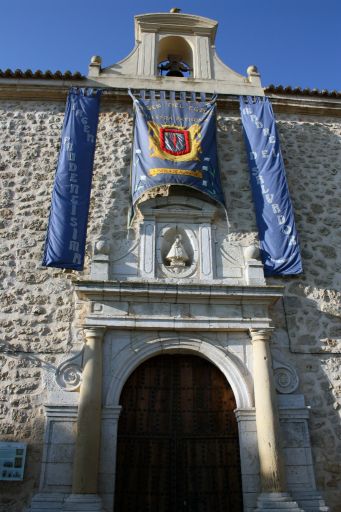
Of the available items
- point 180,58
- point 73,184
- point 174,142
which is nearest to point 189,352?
point 73,184

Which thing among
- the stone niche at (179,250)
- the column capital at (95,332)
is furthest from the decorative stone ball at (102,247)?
the column capital at (95,332)

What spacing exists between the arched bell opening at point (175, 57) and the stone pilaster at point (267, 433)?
6.21 meters

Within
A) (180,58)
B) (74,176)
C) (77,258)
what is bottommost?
(77,258)

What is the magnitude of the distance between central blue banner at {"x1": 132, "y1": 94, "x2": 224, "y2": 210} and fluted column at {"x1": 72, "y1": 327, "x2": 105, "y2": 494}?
91.3 inches

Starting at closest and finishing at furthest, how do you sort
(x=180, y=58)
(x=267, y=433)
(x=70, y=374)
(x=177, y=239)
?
(x=267, y=433), (x=70, y=374), (x=177, y=239), (x=180, y=58)

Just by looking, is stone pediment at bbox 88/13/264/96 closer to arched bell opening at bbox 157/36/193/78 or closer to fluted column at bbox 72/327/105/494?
arched bell opening at bbox 157/36/193/78

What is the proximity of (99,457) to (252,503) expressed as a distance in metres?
1.88

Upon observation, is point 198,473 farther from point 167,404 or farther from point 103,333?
point 103,333

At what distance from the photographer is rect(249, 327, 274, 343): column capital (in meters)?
6.13

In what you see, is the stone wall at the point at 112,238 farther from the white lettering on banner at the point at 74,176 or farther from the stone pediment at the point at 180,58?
the stone pediment at the point at 180,58

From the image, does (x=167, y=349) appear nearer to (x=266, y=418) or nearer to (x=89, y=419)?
(x=89, y=419)

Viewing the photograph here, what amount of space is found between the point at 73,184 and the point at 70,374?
2.88 meters

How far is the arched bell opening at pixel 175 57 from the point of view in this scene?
962 centimetres

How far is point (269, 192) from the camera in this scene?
736 centimetres
